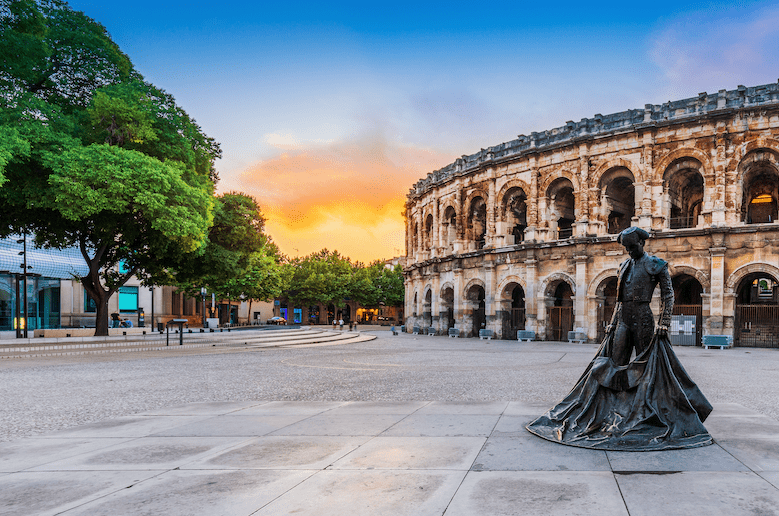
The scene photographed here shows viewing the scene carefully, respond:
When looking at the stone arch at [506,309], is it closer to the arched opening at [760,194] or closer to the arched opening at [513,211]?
the arched opening at [513,211]

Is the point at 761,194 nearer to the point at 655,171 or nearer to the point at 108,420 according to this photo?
the point at 655,171

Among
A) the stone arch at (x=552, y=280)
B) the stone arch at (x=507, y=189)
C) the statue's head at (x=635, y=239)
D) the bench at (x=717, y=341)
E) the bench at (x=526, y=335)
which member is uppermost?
the stone arch at (x=507, y=189)

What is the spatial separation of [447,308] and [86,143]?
2650 cm

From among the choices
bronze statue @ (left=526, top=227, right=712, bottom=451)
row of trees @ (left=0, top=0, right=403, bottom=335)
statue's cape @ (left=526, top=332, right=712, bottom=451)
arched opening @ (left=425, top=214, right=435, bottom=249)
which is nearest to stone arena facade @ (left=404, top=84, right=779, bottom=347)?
arched opening @ (left=425, top=214, right=435, bottom=249)

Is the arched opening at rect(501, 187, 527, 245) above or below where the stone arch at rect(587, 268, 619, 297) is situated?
above

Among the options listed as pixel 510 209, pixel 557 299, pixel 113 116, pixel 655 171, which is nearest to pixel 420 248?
pixel 510 209

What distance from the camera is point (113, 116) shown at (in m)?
18.7

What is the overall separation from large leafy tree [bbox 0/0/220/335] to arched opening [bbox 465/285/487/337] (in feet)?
65.9

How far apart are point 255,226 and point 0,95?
14.5 meters

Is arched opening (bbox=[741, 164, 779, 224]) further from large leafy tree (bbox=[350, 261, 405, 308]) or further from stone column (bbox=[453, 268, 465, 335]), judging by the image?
large leafy tree (bbox=[350, 261, 405, 308])

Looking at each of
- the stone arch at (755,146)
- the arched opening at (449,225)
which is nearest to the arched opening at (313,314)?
the arched opening at (449,225)

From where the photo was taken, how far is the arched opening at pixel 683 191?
27.6 meters

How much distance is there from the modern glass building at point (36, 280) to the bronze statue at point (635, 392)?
34.2 meters

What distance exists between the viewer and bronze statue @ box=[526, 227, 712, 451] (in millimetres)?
5211
